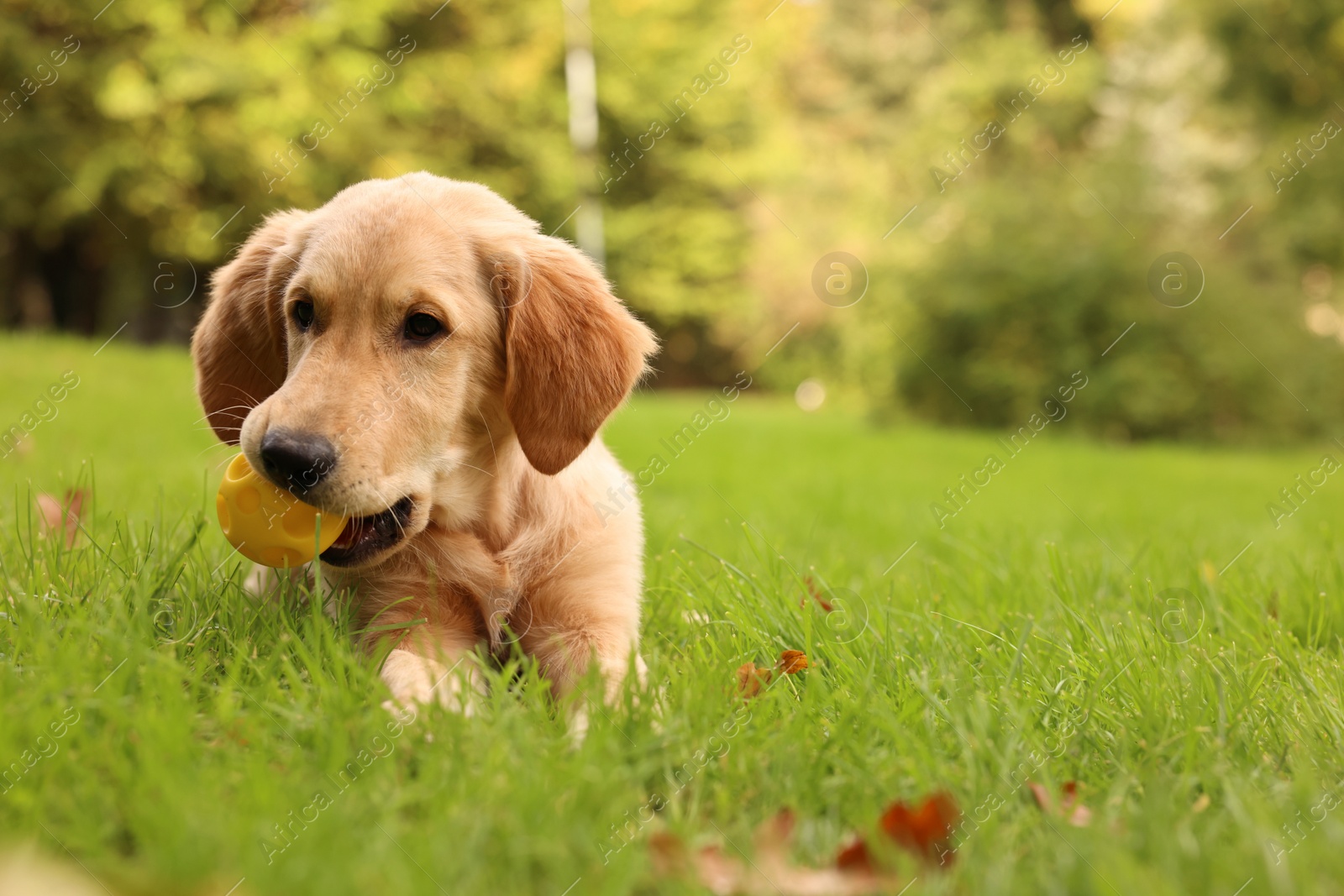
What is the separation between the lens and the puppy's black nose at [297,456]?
220 centimetres

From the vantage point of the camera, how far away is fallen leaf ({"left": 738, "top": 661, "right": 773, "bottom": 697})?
7.33 feet

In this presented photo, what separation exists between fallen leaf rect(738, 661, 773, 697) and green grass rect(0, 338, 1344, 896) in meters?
0.05

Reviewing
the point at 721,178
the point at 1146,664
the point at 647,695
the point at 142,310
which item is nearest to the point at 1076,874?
the point at 647,695

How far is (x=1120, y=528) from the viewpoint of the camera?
6004mm

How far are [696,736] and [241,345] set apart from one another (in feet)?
6.11

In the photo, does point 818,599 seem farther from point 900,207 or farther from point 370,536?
point 900,207

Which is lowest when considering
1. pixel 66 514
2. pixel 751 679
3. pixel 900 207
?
pixel 900 207

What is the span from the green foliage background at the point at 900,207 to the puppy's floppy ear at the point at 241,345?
794 centimetres

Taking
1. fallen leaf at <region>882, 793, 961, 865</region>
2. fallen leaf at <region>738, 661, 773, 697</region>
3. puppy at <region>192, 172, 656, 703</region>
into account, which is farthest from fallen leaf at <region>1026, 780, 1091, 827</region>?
puppy at <region>192, 172, 656, 703</region>

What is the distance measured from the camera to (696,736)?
1915 millimetres

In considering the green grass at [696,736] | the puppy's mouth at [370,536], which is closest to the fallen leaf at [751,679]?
the green grass at [696,736]

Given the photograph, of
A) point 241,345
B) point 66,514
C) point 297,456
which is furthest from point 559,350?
point 66,514

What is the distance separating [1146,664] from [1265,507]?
6.41 meters

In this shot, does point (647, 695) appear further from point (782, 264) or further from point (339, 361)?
point (782, 264)
